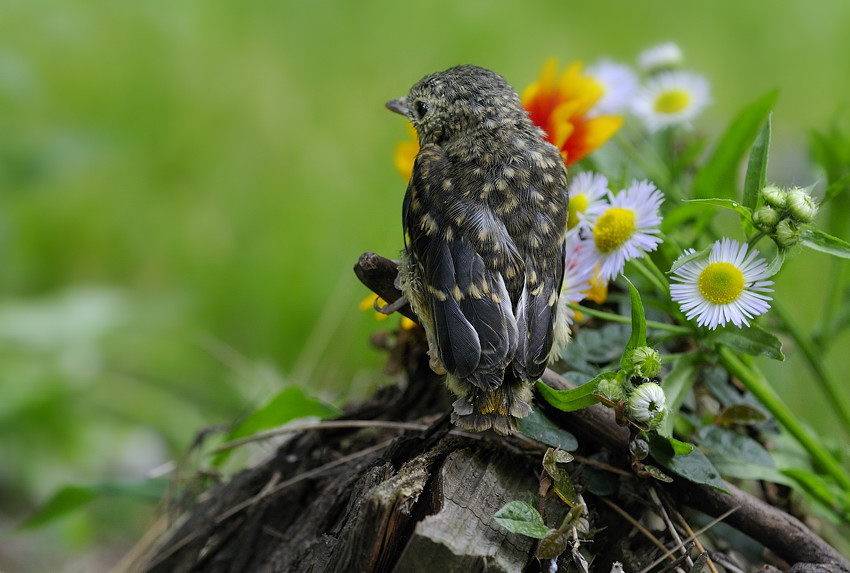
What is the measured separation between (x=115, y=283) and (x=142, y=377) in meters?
0.51

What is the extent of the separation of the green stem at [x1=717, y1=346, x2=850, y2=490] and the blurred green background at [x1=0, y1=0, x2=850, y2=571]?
128 centimetres

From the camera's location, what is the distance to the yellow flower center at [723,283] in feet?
4.72

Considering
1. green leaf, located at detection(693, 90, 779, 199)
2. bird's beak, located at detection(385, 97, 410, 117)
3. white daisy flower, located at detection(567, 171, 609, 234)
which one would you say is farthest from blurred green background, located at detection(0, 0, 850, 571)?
green leaf, located at detection(693, 90, 779, 199)

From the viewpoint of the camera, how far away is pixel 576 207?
5.70 ft

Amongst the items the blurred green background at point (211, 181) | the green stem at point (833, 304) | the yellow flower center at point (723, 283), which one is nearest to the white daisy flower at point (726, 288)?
the yellow flower center at point (723, 283)

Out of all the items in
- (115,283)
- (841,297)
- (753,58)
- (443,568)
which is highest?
(753,58)

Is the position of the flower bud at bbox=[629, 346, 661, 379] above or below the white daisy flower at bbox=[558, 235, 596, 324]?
below

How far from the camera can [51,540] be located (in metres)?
3.12

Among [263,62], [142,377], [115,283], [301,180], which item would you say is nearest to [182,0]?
[263,62]

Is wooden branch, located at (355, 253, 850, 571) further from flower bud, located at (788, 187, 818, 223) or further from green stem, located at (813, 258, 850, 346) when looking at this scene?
green stem, located at (813, 258, 850, 346)

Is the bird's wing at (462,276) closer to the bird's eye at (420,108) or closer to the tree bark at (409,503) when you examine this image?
the tree bark at (409,503)

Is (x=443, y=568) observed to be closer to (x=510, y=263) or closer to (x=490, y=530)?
(x=490, y=530)

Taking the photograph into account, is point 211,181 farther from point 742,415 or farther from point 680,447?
point 680,447

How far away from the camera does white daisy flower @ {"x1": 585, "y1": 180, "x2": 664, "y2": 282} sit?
5.12 feet
